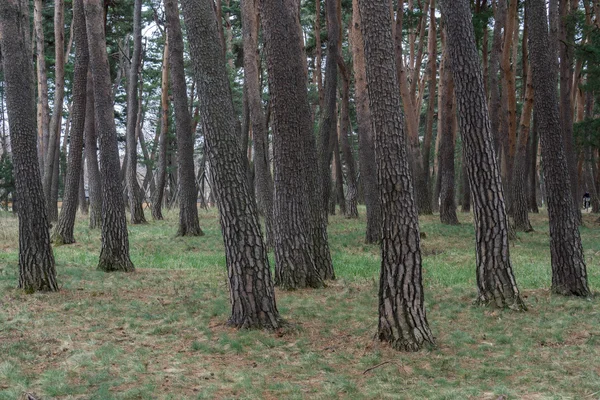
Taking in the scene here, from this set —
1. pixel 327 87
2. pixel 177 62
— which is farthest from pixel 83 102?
pixel 327 87

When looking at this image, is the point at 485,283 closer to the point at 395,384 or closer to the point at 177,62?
the point at 395,384

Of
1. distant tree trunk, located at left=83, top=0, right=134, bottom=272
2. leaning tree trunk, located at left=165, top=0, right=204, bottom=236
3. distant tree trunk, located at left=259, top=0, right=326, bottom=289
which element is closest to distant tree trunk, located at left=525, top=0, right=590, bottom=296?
distant tree trunk, located at left=259, top=0, right=326, bottom=289

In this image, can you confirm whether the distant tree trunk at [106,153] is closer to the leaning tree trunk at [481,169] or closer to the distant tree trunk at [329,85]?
the distant tree trunk at [329,85]

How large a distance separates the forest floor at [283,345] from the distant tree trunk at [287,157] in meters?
0.51

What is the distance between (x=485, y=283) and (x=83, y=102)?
10.4 m

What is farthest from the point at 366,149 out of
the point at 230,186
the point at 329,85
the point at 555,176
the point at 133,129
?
the point at 133,129

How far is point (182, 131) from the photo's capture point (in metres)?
17.5

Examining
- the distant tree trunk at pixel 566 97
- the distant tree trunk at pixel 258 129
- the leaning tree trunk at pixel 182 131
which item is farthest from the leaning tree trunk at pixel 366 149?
the distant tree trunk at pixel 566 97

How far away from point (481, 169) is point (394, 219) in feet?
7.00

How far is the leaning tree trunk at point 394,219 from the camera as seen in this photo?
664 centimetres

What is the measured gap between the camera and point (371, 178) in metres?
14.9

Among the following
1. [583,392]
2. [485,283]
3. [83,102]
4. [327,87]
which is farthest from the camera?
[327,87]

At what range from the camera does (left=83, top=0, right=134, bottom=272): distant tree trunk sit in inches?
444

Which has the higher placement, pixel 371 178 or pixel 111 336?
pixel 371 178
